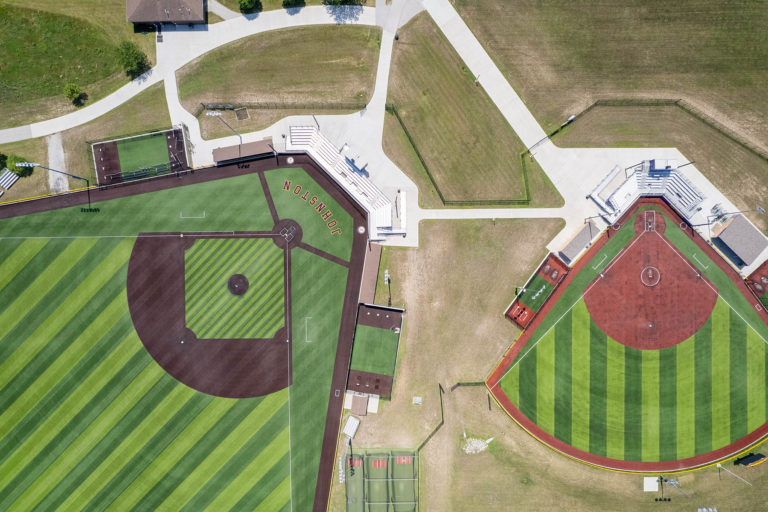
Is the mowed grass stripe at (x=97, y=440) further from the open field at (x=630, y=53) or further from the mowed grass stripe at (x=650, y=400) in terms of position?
the open field at (x=630, y=53)

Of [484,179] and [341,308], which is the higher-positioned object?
[484,179]

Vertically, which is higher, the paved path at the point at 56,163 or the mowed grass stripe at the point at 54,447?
the paved path at the point at 56,163

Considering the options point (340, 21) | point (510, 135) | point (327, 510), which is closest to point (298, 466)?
point (327, 510)

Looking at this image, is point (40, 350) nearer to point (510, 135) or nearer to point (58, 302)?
point (58, 302)

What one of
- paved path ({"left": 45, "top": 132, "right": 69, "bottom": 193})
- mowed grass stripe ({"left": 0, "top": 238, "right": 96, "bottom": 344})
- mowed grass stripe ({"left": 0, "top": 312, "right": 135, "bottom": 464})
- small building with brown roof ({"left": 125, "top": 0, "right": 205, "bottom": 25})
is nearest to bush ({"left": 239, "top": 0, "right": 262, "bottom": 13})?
small building with brown roof ({"left": 125, "top": 0, "right": 205, "bottom": 25})

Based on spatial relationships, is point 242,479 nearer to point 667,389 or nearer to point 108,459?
point 108,459

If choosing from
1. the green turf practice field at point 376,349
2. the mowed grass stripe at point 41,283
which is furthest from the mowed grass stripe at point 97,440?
the green turf practice field at point 376,349
